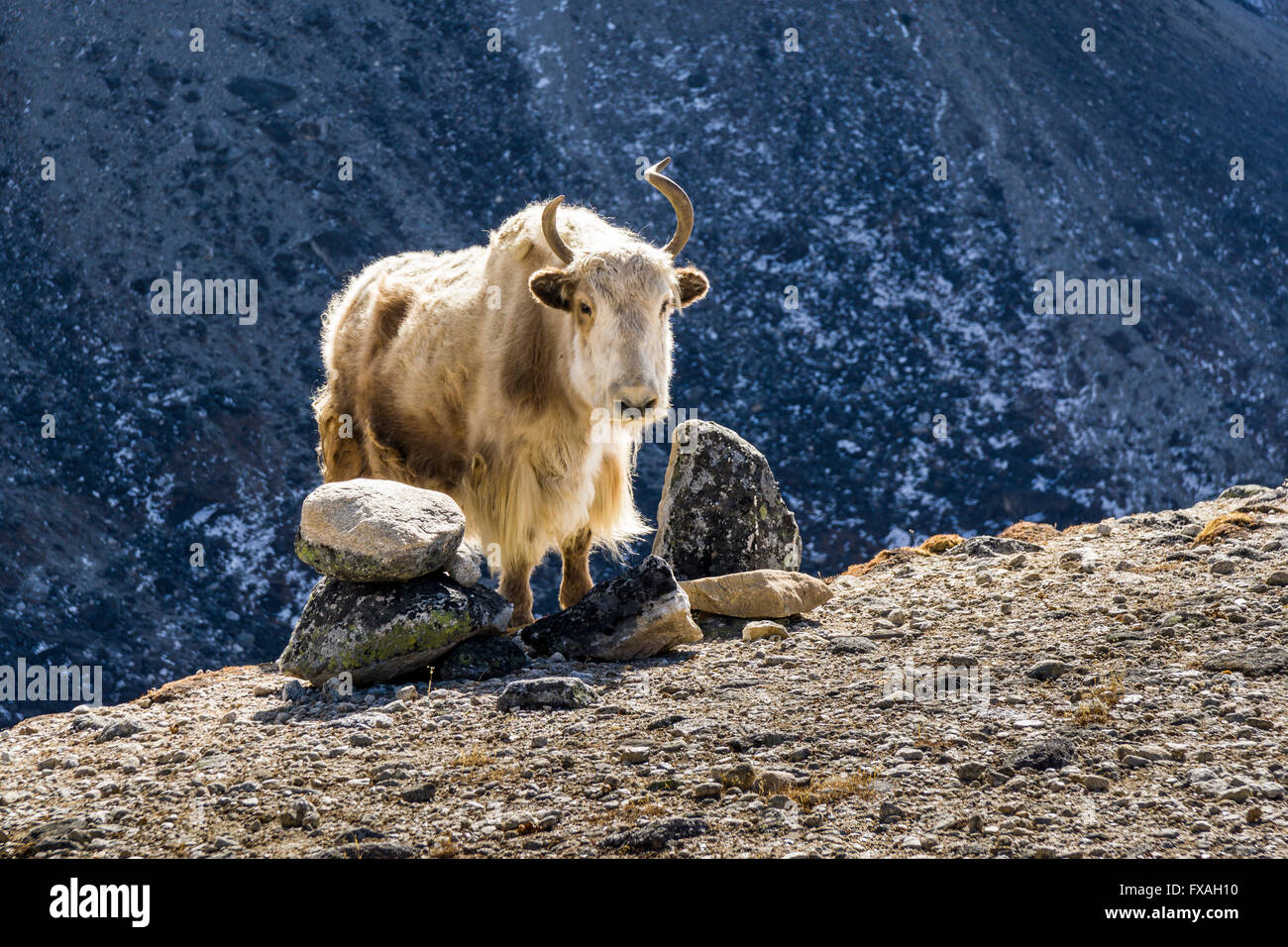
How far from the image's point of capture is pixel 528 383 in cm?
802

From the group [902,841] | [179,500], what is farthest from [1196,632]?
[179,500]

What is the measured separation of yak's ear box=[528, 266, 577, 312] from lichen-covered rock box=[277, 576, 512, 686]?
2109 millimetres

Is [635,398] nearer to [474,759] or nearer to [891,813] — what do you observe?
[474,759]

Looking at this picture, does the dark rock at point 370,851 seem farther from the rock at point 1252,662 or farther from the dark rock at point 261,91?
the dark rock at point 261,91

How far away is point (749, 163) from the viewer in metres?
28.8

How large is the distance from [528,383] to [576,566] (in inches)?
58.1

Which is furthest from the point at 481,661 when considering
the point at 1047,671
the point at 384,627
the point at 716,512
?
the point at 1047,671

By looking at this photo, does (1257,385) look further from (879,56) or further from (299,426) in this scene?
(299,426)

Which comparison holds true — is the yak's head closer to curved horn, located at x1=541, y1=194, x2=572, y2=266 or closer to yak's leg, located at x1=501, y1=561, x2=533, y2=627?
curved horn, located at x1=541, y1=194, x2=572, y2=266

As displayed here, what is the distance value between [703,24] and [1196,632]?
29666 millimetres

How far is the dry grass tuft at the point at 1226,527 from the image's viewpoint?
7.89 m

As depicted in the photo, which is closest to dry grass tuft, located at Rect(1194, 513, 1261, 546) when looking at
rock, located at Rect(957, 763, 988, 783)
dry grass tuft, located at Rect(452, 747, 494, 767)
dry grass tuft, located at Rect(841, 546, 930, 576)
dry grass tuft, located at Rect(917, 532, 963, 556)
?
dry grass tuft, located at Rect(917, 532, 963, 556)

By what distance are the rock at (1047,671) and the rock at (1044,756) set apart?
1.06 metres

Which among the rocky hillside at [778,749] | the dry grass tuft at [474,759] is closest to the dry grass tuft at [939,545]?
the rocky hillside at [778,749]
